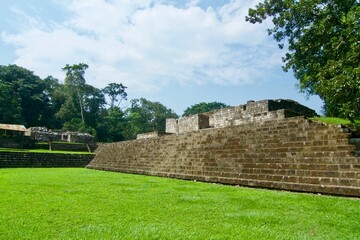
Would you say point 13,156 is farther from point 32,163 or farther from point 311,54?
point 311,54

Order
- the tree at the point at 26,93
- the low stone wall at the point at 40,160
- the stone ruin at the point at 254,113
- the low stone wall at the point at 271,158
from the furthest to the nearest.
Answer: the tree at the point at 26,93
the low stone wall at the point at 40,160
the stone ruin at the point at 254,113
the low stone wall at the point at 271,158

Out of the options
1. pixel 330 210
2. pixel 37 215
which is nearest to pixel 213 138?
pixel 330 210

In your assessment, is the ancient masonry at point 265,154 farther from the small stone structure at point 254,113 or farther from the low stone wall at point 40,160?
the low stone wall at point 40,160

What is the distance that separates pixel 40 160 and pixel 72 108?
29.2m

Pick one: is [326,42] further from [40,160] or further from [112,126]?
[112,126]

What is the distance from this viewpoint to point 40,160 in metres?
16.2

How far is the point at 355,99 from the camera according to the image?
6.79 metres

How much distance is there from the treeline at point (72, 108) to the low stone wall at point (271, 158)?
3145cm

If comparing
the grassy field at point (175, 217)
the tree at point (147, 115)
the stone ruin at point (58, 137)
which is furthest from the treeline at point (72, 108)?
the grassy field at point (175, 217)

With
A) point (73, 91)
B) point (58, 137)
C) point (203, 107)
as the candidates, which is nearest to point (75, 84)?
point (73, 91)

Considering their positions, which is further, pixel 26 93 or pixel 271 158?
pixel 26 93

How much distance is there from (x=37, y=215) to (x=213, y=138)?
20.7 ft

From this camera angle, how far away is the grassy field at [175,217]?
2.83m

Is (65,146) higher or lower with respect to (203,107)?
lower
